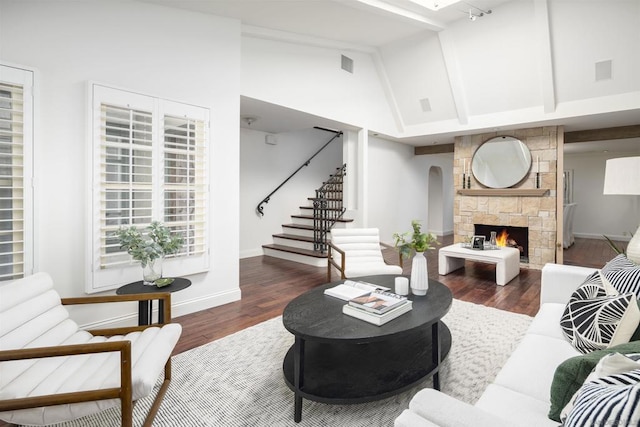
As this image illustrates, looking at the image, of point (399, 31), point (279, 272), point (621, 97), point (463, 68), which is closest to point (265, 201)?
point (279, 272)

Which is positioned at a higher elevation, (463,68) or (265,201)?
(463,68)

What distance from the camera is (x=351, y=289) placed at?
242 cm

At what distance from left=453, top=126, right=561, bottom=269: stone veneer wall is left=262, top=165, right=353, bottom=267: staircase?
2.67m

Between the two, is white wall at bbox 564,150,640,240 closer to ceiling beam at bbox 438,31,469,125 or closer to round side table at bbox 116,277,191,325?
ceiling beam at bbox 438,31,469,125

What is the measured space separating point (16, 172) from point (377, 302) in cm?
268

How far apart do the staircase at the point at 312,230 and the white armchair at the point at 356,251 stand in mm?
1325

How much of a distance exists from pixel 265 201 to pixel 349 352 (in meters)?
4.76

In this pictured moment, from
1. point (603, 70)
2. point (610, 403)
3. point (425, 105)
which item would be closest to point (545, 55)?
point (603, 70)

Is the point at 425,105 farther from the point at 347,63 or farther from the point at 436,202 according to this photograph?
the point at 436,202

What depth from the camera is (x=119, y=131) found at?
272cm

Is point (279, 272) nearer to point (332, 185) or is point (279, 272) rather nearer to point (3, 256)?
point (332, 185)

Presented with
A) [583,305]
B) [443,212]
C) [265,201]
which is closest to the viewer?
[583,305]

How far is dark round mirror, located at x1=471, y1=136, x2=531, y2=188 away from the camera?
19.3ft

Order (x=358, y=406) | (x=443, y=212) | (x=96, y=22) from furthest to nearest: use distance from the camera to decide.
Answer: (x=443, y=212) < (x=96, y=22) < (x=358, y=406)
